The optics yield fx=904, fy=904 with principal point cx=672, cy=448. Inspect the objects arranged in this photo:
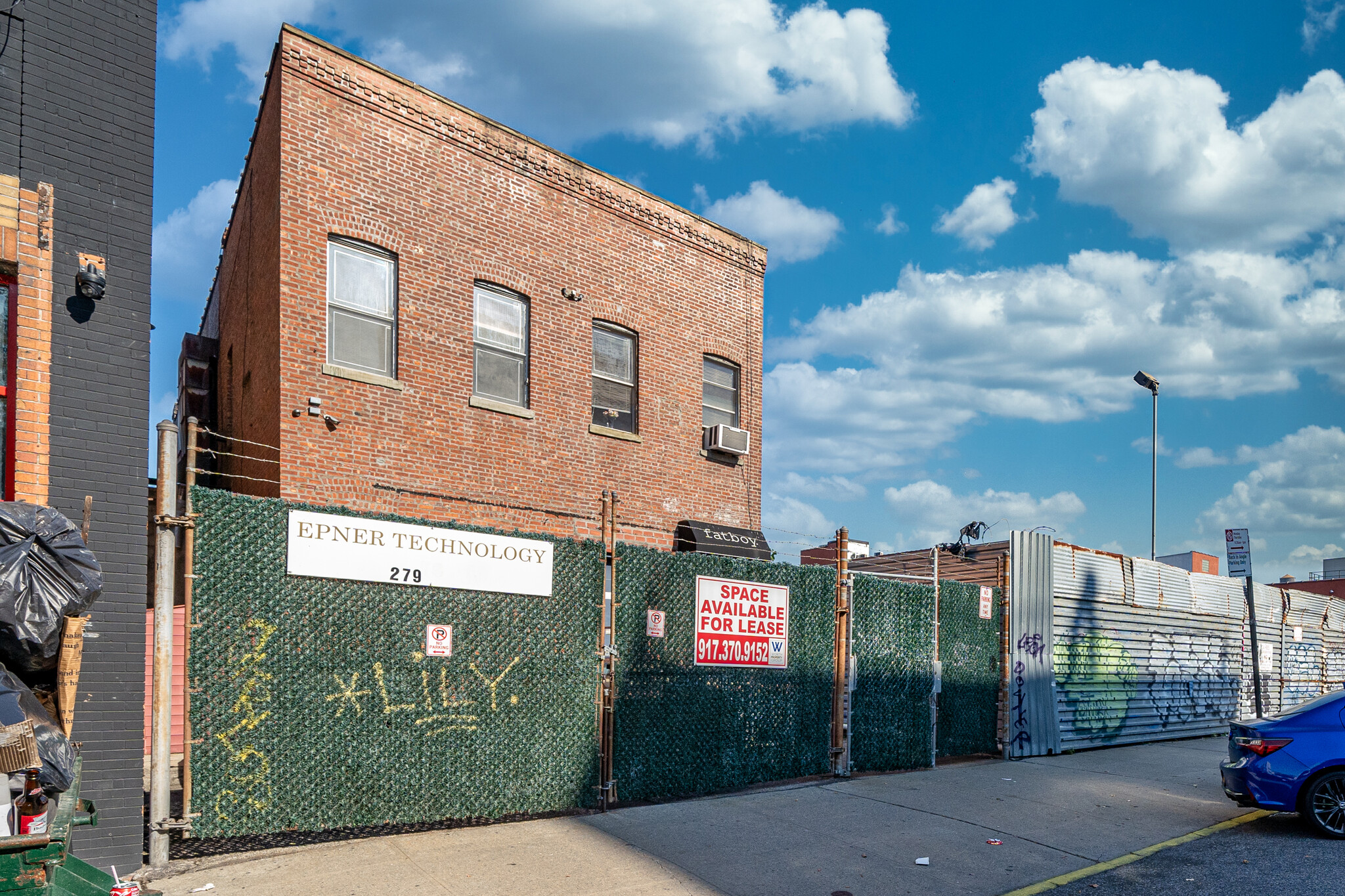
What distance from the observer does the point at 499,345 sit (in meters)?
13.5

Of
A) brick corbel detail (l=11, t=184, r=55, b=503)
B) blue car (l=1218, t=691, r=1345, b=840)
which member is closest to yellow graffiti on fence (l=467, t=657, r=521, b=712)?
brick corbel detail (l=11, t=184, r=55, b=503)

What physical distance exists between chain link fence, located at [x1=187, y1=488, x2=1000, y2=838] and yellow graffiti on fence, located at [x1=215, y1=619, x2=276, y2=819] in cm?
1

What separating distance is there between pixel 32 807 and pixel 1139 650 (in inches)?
647

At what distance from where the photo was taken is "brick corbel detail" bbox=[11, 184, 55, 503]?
6191 mm

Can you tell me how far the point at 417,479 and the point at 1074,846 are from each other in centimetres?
875

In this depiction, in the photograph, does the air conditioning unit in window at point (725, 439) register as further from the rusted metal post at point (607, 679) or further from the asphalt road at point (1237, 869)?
the asphalt road at point (1237, 869)

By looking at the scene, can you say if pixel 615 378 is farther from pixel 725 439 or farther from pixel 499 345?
pixel 725 439

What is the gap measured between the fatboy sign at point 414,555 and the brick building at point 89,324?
Result: 117 cm

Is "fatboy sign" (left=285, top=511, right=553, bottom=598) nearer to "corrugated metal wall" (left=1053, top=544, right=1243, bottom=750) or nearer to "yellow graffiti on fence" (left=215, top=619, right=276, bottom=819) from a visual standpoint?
"yellow graffiti on fence" (left=215, top=619, right=276, bottom=819)

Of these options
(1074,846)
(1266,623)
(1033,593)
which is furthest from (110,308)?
(1266,623)

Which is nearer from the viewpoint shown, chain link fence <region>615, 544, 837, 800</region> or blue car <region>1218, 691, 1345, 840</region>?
blue car <region>1218, 691, 1345, 840</region>

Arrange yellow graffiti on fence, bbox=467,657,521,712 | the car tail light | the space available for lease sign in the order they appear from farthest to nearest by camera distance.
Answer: the space available for lease sign < the car tail light < yellow graffiti on fence, bbox=467,657,521,712

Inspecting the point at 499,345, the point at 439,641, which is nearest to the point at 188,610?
the point at 439,641

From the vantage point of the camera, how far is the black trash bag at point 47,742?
436 centimetres
